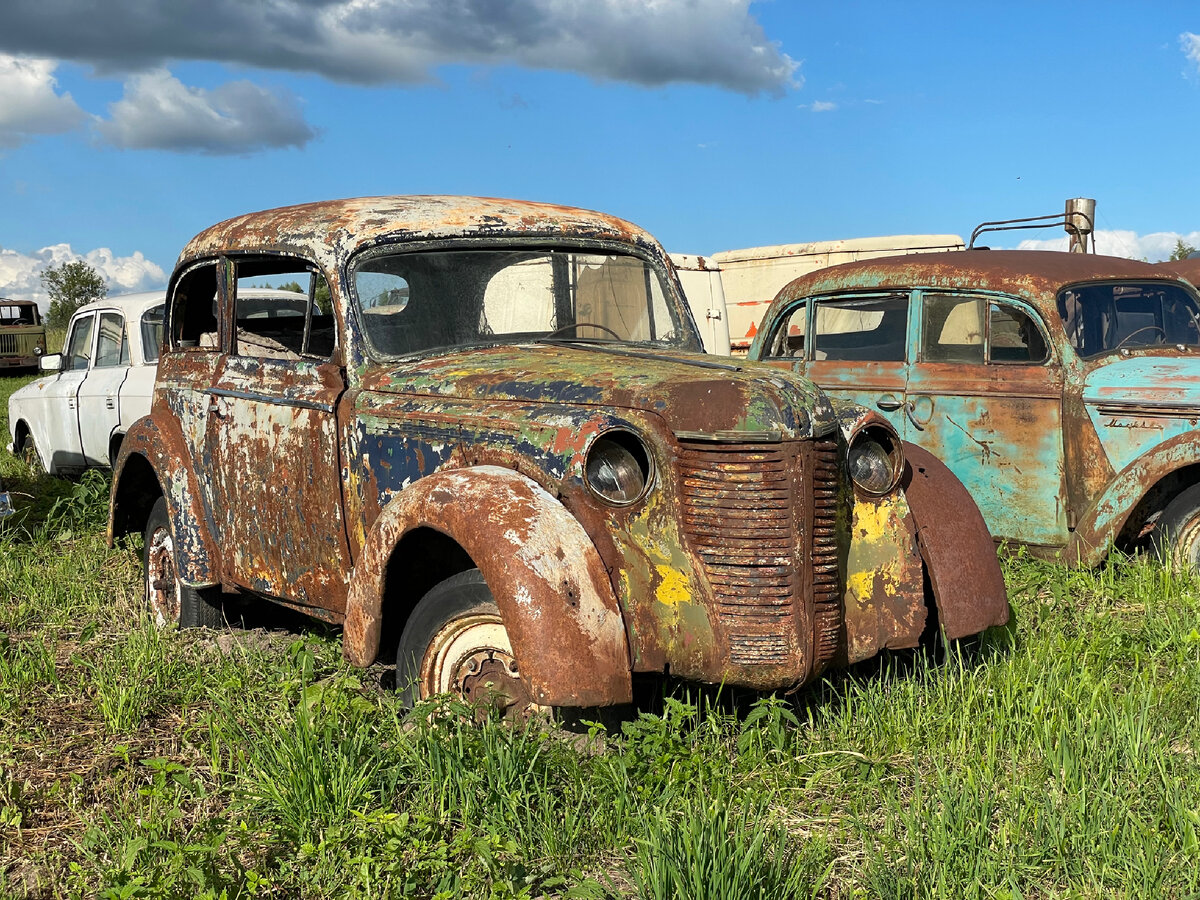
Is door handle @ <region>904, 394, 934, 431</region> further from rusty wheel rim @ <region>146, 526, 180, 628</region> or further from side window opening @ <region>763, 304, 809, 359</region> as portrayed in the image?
rusty wheel rim @ <region>146, 526, 180, 628</region>

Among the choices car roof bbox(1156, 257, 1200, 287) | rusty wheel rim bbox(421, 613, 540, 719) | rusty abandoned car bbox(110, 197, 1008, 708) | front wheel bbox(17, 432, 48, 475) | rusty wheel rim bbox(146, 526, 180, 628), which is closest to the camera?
rusty abandoned car bbox(110, 197, 1008, 708)

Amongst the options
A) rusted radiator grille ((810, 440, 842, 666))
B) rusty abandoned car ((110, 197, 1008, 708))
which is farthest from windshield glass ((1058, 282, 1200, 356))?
rusted radiator grille ((810, 440, 842, 666))

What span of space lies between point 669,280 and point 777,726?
214 cm

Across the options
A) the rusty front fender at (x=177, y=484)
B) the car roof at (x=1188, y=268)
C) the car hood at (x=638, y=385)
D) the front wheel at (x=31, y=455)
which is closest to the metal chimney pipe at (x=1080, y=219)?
the car roof at (x=1188, y=268)

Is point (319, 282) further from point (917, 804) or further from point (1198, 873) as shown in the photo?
point (1198, 873)

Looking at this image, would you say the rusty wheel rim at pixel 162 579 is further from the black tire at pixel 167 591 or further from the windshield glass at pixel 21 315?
the windshield glass at pixel 21 315

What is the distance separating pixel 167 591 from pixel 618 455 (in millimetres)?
2936

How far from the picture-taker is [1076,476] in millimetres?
5980

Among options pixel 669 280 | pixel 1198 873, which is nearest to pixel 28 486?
pixel 669 280

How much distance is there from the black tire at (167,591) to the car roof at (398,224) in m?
1.30

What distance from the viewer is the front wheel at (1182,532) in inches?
222

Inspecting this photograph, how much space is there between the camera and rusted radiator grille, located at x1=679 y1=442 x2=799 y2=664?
336 cm

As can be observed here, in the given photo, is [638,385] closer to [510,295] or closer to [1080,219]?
[510,295]

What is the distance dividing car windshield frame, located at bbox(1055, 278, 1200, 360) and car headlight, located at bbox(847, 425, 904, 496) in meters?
2.67
